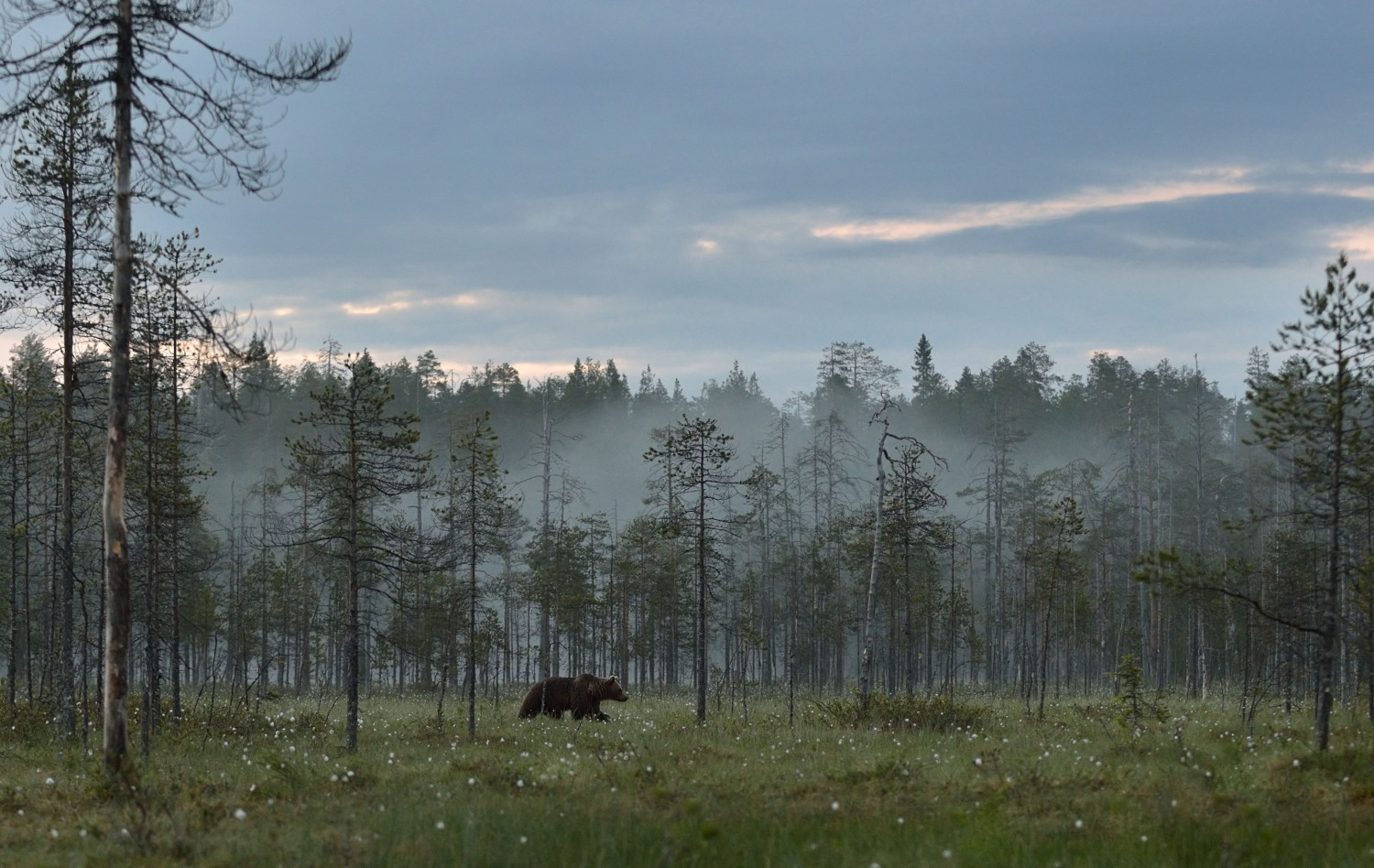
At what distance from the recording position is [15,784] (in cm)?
1361

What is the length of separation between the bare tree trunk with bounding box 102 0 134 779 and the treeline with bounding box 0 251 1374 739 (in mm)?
1264

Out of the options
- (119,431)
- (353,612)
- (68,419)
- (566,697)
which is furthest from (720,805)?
(566,697)

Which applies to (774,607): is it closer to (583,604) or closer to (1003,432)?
(583,604)

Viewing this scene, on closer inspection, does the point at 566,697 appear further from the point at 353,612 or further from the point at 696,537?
the point at 353,612

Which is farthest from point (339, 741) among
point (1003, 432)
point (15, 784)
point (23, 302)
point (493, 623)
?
point (1003, 432)

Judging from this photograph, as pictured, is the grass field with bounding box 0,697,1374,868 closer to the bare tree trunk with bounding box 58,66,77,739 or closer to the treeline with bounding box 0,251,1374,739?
the bare tree trunk with bounding box 58,66,77,739

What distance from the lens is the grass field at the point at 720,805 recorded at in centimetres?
881

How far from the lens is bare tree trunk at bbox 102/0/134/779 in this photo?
1219 centimetres

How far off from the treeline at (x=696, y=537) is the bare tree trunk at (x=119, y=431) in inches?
49.8

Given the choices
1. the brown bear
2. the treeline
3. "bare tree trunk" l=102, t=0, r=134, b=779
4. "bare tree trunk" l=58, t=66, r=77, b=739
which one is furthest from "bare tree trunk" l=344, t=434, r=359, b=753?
the brown bear

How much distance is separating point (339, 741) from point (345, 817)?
14.3 m

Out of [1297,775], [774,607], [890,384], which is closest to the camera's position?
[1297,775]

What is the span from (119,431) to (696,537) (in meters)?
16.1

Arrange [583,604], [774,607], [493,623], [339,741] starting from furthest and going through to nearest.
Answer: [774,607]
[583,604]
[493,623]
[339,741]
